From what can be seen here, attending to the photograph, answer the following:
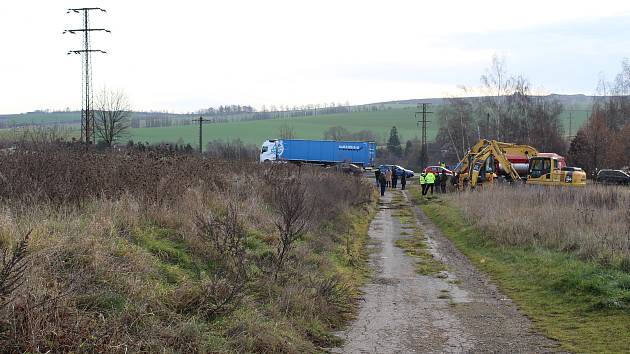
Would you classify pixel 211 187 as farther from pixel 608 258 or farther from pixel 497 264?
pixel 608 258

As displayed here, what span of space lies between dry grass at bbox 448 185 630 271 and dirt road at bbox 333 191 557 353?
2064 mm

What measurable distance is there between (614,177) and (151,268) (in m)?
48.3

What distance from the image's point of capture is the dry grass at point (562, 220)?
43.0 ft

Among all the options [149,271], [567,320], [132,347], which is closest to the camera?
[132,347]

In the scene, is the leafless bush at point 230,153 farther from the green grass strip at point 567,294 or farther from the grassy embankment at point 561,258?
the green grass strip at point 567,294

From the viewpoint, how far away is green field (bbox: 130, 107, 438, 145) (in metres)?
95.4

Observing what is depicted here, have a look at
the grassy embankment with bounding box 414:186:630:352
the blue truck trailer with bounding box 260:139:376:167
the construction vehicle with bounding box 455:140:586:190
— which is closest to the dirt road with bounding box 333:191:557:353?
the grassy embankment with bounding box 414:186:630:352

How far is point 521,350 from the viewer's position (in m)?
7.89

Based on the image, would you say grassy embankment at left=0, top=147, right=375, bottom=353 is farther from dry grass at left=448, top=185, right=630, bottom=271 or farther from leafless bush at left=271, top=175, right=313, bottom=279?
dry grass at left=448, top=185, right=630, bottom=271

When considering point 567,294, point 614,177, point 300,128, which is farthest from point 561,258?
point 300,128

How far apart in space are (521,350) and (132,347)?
4877 mm

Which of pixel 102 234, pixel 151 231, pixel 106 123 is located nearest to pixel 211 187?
pixel 151 231

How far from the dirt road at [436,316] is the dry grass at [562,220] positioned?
2064 mm

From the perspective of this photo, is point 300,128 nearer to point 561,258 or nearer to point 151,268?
point 561,258
